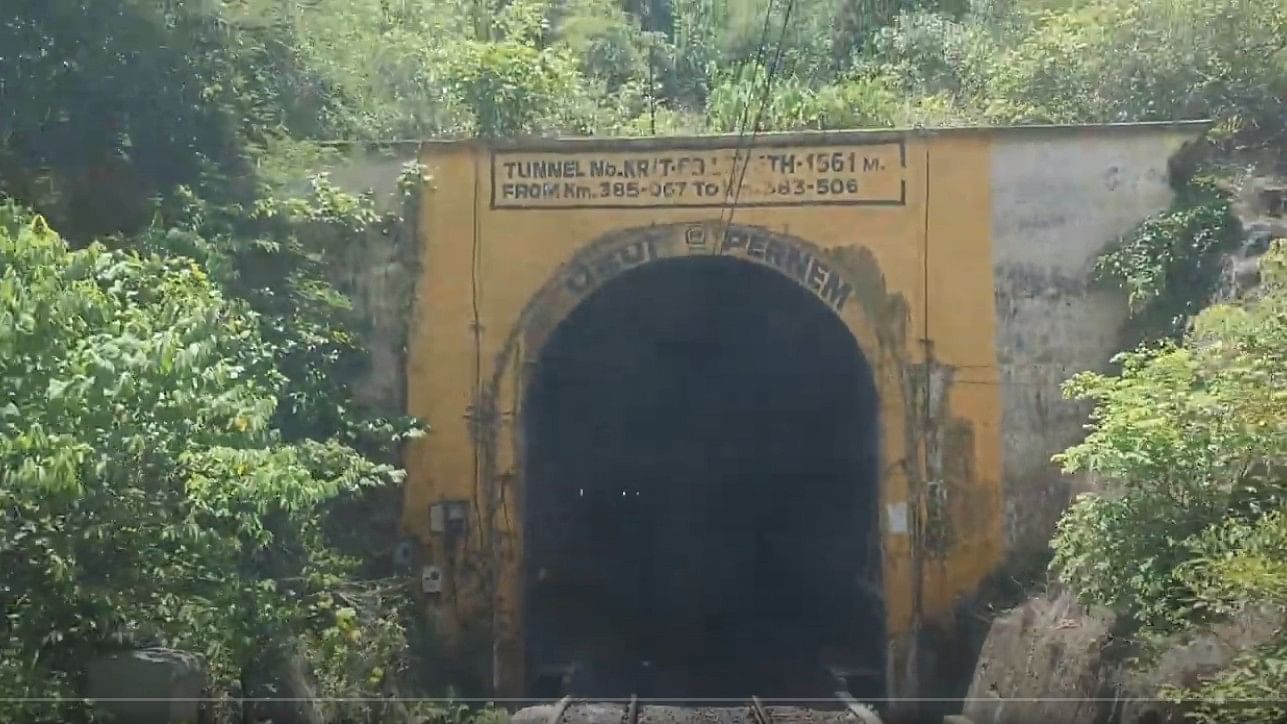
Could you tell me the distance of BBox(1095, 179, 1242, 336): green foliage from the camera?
14.0 meters

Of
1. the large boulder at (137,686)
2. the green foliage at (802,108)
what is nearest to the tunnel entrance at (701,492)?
the green foliage at (802,108)

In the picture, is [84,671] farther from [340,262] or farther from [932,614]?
[932,614]

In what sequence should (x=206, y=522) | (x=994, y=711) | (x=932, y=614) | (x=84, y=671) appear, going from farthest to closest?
1. (x=932, y=614)
2. (x=994, y=711)
3. (x=206, y=522)
4. (x=84, y=671)

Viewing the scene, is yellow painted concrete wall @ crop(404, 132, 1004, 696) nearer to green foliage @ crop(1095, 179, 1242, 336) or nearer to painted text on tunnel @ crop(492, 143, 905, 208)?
painted text on tunnel @ crop(492, 143, 905, 208)

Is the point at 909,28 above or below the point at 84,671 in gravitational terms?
above

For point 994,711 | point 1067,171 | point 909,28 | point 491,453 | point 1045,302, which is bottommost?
point 994,711

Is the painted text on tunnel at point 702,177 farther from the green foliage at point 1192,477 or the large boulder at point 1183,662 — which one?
the large boulder at point 1183,662

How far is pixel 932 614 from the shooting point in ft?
47.7

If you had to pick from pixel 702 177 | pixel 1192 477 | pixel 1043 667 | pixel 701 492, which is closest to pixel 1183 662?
pixel 1192 477

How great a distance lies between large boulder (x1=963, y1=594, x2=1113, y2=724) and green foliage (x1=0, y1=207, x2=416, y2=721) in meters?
5.22

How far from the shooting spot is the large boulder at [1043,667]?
34.0ft

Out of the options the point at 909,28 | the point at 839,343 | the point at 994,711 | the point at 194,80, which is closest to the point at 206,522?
the point at 194,80

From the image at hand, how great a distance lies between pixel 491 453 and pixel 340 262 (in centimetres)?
235

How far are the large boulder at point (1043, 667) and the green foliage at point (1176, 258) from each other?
3048mm
